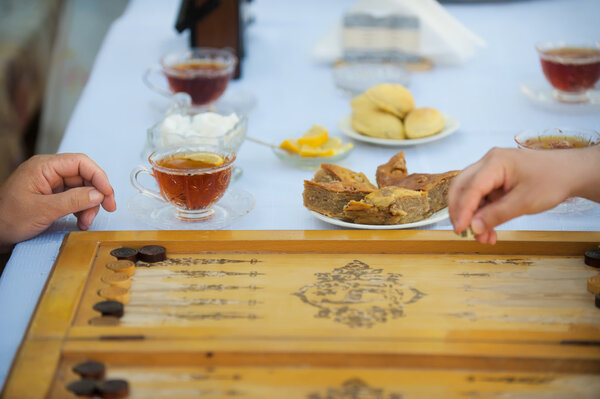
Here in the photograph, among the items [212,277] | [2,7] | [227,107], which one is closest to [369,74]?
[227,107]

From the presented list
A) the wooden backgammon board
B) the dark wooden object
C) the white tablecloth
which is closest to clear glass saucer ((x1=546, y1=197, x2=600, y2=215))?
the white tablecloth

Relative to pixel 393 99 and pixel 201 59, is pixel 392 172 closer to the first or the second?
pixel 393 99

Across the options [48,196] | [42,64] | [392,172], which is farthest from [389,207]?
[42,64]

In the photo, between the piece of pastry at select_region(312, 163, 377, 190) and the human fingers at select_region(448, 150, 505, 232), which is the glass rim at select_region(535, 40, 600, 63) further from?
the human fingers at select_region(448, 150, 505, 232)

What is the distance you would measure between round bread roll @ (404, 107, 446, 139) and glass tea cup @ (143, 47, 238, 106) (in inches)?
17.2

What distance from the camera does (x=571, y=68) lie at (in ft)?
4.88

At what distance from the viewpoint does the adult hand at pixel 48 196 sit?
0.98m

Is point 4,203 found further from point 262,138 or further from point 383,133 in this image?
point 383,133

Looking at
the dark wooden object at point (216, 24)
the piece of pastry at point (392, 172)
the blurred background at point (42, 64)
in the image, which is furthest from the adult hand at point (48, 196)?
the blurred background at point (42, 64)

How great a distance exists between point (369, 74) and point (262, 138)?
0.42 metres

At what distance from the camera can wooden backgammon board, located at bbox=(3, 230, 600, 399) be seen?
67 cm

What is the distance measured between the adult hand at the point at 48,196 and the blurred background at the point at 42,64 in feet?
5.78

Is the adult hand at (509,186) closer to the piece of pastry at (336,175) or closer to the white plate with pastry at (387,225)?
the white plate with pastry at (387,225)

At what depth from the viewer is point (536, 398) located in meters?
0.66
